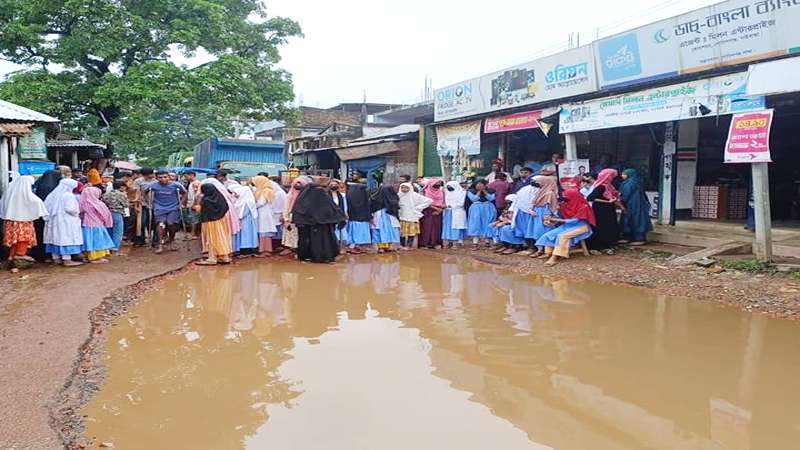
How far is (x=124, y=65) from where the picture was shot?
17984 millimetres

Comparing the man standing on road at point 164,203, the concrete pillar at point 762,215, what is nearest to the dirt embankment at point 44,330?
the man standing on road at point 164,203

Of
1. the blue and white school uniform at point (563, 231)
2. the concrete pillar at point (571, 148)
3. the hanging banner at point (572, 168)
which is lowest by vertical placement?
the blue and white school uniform at point (563, 231)

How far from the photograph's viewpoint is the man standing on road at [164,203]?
10016 millimetres

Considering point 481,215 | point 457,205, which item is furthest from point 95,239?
point 481,215

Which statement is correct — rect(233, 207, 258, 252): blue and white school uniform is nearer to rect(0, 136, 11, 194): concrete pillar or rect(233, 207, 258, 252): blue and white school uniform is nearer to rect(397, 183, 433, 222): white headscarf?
rect(397, 183, 433, 222): white headscarf

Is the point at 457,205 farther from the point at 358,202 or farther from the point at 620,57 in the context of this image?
the point at 620,57

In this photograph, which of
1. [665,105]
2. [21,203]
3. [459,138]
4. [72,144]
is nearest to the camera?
[21,203]

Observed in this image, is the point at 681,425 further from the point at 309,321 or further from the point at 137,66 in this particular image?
the point at 137,66

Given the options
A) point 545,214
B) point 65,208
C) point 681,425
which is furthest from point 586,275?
point 65,208

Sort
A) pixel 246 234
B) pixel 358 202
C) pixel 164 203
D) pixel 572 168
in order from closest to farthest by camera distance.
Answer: pixel 246 234 < pixel 164 203 < pixel 358 202 < pixel 572 168

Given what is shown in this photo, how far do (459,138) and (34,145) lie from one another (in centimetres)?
1036

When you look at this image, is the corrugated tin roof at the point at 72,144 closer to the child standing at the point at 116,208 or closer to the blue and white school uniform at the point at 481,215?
the child standing at the point at 116,208

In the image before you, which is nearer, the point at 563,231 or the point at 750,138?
the point at 750,138

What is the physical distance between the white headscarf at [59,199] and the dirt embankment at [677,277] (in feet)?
20.6
